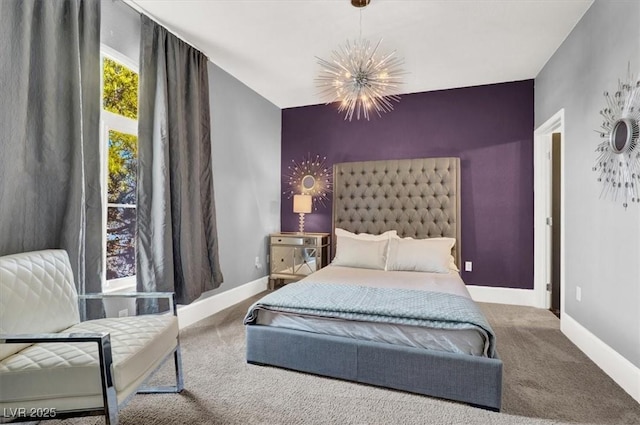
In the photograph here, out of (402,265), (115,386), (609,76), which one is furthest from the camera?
(402,265)

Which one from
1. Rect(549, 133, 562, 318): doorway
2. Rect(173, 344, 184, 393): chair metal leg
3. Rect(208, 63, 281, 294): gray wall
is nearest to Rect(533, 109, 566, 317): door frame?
Rect(549, 133, 562, 318): doorway

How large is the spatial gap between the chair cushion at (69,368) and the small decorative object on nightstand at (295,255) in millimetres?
2768

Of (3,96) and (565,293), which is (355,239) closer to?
(565,293)

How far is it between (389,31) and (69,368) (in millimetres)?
3182

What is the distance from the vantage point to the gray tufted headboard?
3.98m

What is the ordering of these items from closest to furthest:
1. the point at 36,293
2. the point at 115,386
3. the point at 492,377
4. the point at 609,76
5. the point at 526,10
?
the point at 115,386
the point at 36,293
the point at 492,377
the point at 609,76
the point at 526,10

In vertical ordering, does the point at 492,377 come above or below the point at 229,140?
below

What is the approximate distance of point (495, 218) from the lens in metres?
3.91

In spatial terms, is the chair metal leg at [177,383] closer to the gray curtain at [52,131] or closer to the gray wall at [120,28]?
the gray curtain at [52,131]

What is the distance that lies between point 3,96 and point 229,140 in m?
2.16

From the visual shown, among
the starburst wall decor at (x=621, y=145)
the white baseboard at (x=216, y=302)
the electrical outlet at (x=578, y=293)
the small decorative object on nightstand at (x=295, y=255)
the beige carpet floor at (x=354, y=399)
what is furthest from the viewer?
the small decorative object on nightstand at (x=295, y=255)

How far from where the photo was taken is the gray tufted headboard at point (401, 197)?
3977 mm

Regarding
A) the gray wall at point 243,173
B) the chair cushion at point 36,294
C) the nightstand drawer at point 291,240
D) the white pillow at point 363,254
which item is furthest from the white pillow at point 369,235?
the chair cushion at point 36,294

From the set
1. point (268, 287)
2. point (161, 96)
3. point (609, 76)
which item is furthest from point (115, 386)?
point (609, 76)
